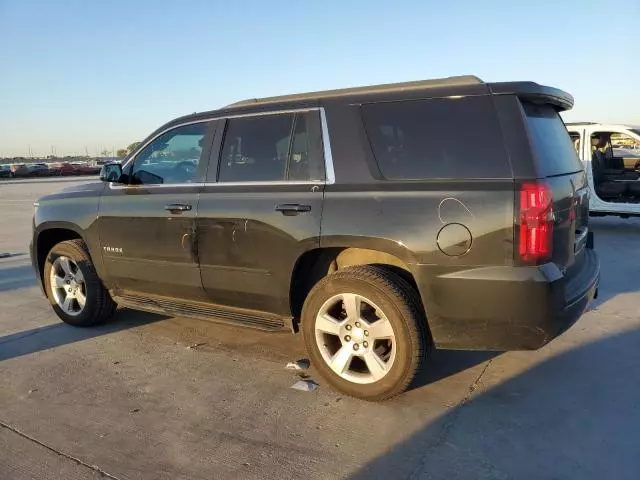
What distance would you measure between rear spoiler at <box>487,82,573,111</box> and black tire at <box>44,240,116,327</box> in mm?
3749

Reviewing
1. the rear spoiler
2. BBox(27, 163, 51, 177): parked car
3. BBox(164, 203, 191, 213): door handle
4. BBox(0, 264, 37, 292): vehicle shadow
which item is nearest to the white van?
the rear spoiler

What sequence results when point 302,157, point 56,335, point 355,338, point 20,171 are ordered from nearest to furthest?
point 355,338 < point 302,157 < point 56,335 < point 20,171

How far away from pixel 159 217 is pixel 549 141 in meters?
2.89

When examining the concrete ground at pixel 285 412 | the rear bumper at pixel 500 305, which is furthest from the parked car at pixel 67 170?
the rear bumper at pixel 500 305

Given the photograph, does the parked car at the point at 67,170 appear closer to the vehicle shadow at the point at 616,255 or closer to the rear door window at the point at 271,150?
the vehicle shadow at the point at 616,255

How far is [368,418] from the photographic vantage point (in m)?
3.20

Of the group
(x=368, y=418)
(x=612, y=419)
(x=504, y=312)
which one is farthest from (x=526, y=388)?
(x=368, y=418)

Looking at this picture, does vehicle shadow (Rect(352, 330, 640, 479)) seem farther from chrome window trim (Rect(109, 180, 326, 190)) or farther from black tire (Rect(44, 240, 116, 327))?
black tire (Rect(44, 240, 116, 327))

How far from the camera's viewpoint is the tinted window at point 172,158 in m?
4.26

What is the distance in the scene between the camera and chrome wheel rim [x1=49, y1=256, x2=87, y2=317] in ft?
16.4

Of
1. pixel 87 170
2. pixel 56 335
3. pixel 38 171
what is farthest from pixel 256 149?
pixel 87 170

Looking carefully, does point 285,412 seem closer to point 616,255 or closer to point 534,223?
point 534,223

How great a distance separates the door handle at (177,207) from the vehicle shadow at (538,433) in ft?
7.62

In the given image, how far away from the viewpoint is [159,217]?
4.26m
